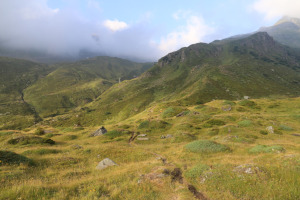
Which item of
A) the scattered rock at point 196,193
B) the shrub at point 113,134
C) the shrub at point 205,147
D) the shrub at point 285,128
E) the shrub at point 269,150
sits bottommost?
the shrub at point 113,134

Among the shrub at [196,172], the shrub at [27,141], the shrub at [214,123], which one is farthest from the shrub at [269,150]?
the shrub at [27,141]

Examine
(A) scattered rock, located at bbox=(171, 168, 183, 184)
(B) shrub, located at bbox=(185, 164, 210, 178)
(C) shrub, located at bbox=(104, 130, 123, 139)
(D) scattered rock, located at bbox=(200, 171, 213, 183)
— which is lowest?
(C) shrub, located at bbox=(104, 130, 123, 139)

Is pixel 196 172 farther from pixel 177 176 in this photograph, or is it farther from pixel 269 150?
pixel 269 150

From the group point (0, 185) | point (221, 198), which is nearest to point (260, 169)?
point (221, 198)

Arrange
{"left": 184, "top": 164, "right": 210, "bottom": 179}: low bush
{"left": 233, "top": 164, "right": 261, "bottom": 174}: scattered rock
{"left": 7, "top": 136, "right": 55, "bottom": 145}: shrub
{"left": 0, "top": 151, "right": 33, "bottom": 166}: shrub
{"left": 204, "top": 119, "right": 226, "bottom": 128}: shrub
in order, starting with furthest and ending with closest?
1. {"left": 204, "top": 119, "right": 226, "bottom": 128}: shrub
2. {"left": 7, "top": 136, "right": 55, "bottom": 145}: shrub
3. {"left": 0, "top": 151, "right": 33, "bottom": 166}: shrub
4. {"left": 184, "top": 164, "right": 210, "bottom": 179}: low bush
5. {"left": 233, "top": 164, "right": 261, "bottom": 174}: scattered rock

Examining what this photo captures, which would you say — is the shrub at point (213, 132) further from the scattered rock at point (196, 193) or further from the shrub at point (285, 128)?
the scattered rock at point (196, 193)

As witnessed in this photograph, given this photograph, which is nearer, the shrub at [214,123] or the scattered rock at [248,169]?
the scattered rock at [248,169]

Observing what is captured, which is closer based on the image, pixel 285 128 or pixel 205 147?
pixel 205 147

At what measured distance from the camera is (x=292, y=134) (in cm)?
3338

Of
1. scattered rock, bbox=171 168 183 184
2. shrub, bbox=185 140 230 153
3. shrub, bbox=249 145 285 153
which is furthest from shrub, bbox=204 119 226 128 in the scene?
scattered rock, bbox=171 168 183 184

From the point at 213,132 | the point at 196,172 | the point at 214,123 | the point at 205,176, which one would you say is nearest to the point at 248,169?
the point at 205,176

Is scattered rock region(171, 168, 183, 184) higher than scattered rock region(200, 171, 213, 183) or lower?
lower

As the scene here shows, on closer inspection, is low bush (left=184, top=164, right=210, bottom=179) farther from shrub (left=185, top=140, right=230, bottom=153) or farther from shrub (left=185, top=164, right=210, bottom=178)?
shrub (left=185, top=140, right=230, bottom=153)

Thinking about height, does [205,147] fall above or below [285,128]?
above
